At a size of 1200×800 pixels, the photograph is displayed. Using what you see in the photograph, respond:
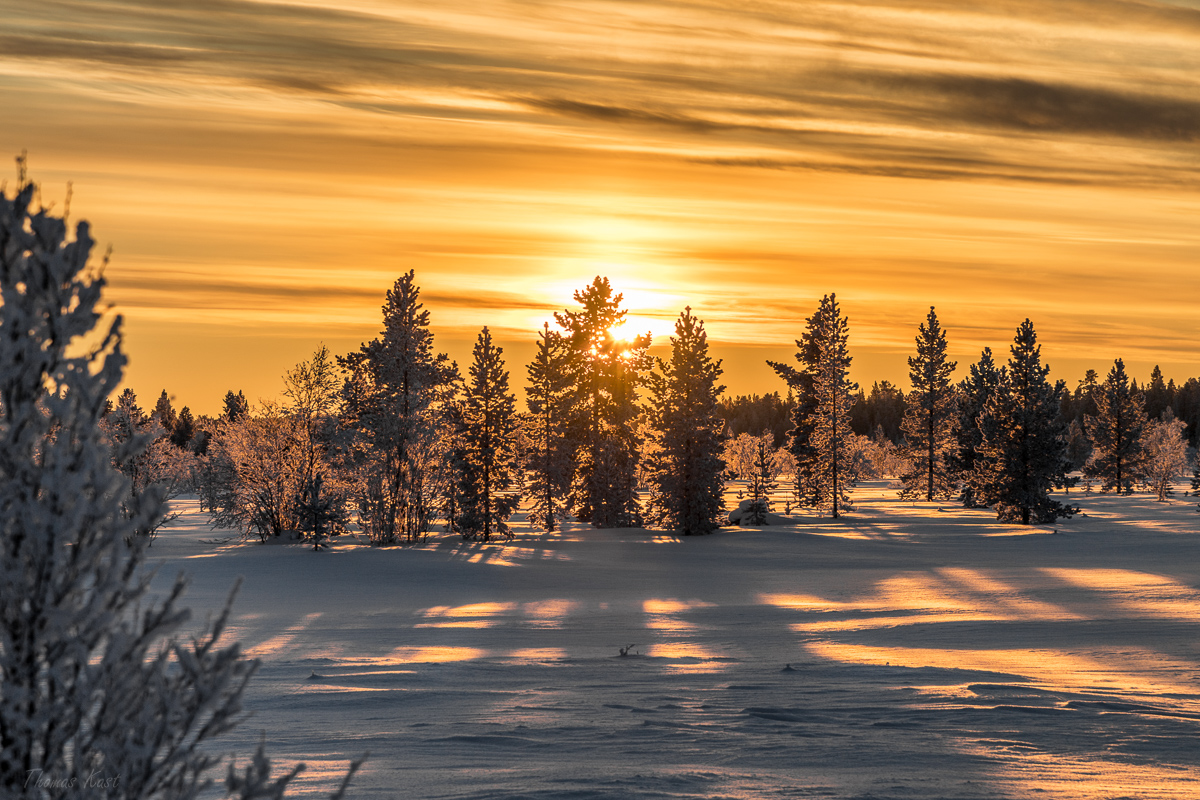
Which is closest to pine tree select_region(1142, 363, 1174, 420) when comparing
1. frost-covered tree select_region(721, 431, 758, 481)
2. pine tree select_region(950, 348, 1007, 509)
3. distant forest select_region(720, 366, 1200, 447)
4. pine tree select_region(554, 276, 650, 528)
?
distant forest select_region(720, 366, 1200, 447)

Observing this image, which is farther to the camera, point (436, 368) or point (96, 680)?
point (436, 368)

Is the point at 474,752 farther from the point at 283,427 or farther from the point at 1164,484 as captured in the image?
the point at 1164,484

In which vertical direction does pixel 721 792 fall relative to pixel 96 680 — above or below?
below

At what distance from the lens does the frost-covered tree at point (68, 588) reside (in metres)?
3.24

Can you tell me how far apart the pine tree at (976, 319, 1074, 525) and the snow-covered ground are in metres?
14.9

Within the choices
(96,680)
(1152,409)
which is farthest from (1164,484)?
(1152,409)

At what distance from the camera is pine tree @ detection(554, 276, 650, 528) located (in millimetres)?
46906

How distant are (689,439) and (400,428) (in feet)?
41.8

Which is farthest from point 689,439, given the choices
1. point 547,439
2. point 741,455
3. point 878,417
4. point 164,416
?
point 878,417

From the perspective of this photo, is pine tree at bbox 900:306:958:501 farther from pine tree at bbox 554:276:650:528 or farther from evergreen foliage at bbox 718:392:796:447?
evergreen foliage at bbox 718:392:796:447

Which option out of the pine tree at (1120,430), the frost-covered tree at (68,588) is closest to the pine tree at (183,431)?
the pine tree at (1120,430)

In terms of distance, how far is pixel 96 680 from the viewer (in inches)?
128

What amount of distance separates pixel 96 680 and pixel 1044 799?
6174 mm

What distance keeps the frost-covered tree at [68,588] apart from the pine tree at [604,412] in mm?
43290
